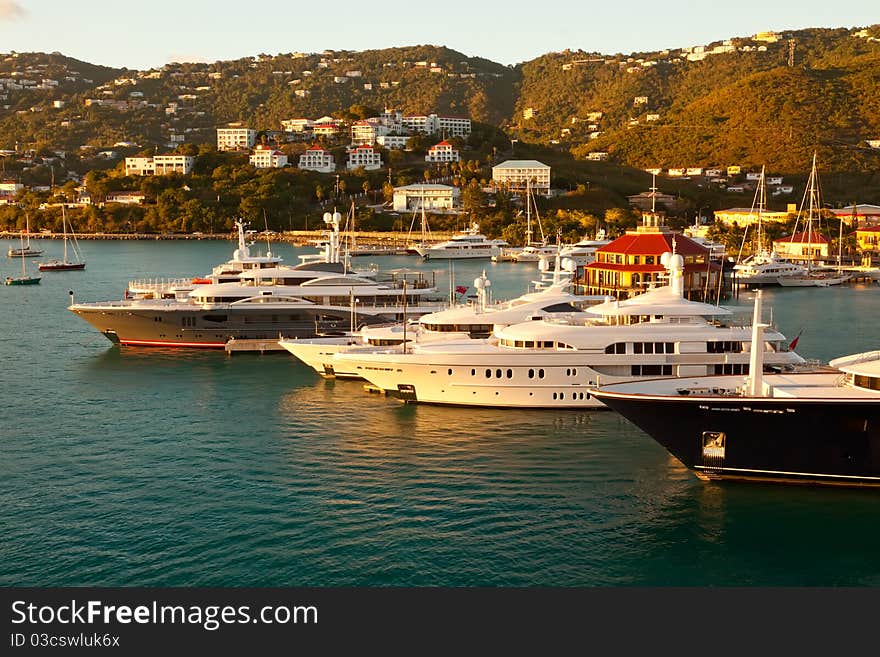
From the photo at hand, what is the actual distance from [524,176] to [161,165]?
195 feet

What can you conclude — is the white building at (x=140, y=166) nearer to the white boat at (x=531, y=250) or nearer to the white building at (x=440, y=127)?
the white building at (x=440, y=127)

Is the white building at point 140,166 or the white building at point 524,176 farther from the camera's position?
the white building at point 140,166

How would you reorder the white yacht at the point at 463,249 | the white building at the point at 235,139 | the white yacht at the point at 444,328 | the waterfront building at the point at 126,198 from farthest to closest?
the white building at the point at 235,139 < the waterfront building at the point at 126,198 < the white yacht at the point at 463,249 < the white yacht at the point at 444,328

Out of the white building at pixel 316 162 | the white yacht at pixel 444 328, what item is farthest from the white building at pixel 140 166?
the white yacht at pixel 444 328

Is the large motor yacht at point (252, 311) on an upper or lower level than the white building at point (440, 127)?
lower

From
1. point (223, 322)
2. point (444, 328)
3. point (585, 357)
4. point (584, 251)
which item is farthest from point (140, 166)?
point (585, 357)

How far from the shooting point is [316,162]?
161500mm

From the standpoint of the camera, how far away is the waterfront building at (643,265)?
62.4 m

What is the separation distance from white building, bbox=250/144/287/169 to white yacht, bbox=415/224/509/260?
55.1m

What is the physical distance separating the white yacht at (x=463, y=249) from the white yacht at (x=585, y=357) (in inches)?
3032

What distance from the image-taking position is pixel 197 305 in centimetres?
4641

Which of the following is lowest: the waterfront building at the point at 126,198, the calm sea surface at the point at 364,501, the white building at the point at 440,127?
the calm sea surface at the point at 364,501

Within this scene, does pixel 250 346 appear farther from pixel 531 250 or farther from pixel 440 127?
pixel 440 127

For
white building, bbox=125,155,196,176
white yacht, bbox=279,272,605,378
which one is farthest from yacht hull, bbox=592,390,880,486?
white building, bbox=125,155,196,176
